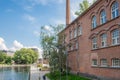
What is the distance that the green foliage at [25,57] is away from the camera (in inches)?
4960

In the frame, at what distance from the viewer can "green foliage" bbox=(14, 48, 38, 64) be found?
12598 cm

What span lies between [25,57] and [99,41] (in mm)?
104842

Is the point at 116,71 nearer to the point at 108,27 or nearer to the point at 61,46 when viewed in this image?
the point at 108,27

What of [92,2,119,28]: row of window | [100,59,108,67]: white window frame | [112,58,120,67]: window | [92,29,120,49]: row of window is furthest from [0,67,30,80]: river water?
[112,58,120,67]: window

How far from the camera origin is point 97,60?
2516 centimetres

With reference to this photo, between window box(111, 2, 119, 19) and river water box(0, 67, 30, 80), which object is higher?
window box(111, 2, 119, 19)

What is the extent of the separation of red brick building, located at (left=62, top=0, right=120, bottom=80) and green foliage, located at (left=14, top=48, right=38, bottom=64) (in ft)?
309

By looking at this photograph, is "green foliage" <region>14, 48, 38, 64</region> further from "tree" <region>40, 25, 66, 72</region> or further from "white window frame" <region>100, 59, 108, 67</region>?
"white window frame" <region>100, 59, 108, 67</region>

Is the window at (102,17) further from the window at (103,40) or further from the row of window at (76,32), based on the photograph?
the row of window at (76,32)

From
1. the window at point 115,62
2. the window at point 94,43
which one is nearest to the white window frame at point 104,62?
the window at point 115,62

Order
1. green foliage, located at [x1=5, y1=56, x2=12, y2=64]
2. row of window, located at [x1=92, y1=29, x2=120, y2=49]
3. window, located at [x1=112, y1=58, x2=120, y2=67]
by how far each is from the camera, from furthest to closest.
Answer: green foliage, located at [x1=5, y1=56, x2=12, y2=64] → row of window, located at [x1=92, y1=29, x2=120, y2=49] → window, located at [x1=112, y1=58, x2=120, y2=67]

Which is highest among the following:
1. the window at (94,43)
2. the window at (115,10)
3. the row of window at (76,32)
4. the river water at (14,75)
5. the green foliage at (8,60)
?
the window at (115,10)

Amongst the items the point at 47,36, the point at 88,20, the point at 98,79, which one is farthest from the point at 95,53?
the point at 47,36

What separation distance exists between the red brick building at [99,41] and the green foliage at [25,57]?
94.2m
